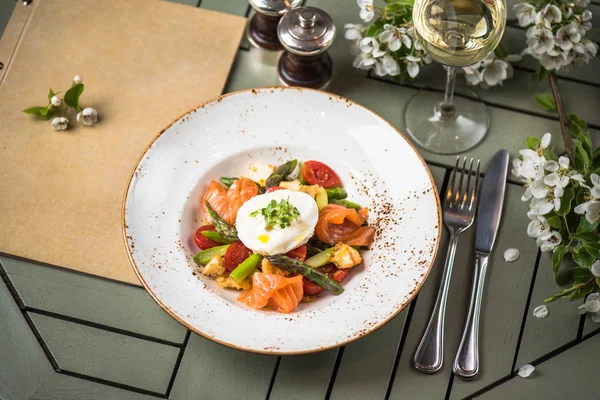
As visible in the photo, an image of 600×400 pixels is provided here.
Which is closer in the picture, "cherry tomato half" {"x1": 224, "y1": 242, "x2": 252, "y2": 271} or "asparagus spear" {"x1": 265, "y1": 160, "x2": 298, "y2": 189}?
"cherry tomato half" {"x1": 224, "y1": 242, "x2": 252, "y2": 271}

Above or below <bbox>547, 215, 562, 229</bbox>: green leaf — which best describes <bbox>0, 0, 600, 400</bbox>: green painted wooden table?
below

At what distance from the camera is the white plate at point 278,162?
2.07m

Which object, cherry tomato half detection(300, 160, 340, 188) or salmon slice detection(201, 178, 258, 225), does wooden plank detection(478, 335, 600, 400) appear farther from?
salmon slice detection(201, 178, 258, 225)

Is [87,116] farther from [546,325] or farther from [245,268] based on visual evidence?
[546,325]

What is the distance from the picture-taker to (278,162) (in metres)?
2.55

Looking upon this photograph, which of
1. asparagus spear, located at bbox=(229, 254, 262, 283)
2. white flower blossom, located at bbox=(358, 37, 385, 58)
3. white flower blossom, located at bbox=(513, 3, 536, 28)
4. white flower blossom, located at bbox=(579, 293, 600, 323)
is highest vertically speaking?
white flower blossom, located at bbox=(513, 3, 536, 28)

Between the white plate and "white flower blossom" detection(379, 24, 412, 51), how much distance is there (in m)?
0.31

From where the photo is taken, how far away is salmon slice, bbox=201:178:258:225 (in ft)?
7.71

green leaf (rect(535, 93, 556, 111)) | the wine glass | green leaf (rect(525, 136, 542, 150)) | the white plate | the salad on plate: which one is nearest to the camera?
the white plate

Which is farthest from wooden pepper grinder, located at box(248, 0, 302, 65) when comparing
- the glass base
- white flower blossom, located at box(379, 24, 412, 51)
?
the glass base

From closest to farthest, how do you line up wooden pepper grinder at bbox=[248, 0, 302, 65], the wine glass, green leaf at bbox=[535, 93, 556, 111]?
the wine glass
green leaf at bbox=[535, 93, 556, 111]
wooden pepper grinder at bbox=[248, 0, 302, 65]

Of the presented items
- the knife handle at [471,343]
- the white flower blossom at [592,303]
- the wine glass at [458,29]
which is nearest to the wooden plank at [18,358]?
the knife handle at [471,343]

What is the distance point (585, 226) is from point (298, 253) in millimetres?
900

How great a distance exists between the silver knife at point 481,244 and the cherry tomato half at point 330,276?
0.44 m
